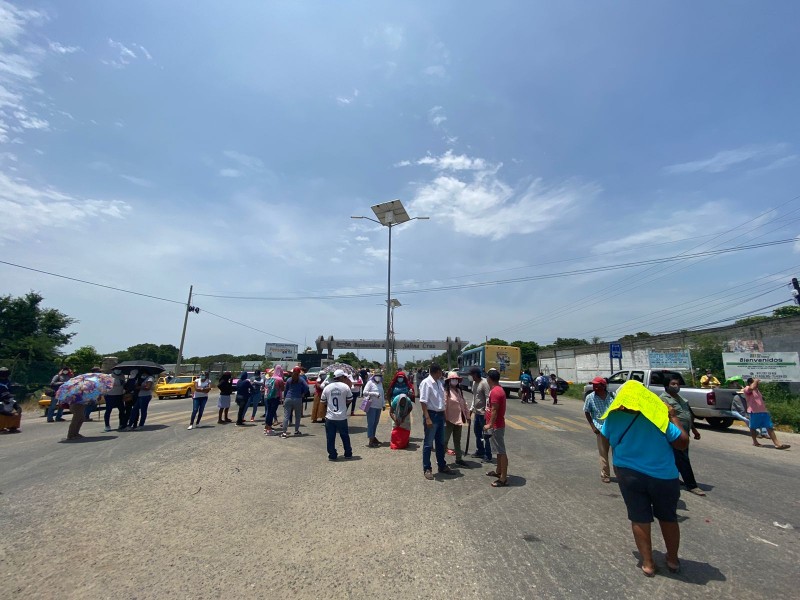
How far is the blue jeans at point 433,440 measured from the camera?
6188mm

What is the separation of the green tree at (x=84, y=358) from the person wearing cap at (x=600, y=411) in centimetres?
3367

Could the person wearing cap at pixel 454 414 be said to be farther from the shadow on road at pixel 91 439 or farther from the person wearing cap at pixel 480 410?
the shadow on road at pixel 91 439

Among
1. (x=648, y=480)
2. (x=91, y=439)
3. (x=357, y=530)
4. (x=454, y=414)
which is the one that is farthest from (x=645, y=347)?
(x=91, y=439)

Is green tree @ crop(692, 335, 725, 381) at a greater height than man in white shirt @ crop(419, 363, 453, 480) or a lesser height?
greater

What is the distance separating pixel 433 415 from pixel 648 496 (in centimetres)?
349

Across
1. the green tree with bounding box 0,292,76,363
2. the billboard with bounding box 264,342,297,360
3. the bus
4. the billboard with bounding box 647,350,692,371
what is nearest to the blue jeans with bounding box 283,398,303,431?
the bus

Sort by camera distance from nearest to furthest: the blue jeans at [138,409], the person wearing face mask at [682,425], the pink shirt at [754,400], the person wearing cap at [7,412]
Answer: the person wearing face mask at [682,425] < the pink shirt at [754,400] < the person wearing cap at [7,412] < the blue jeans at [138,409]

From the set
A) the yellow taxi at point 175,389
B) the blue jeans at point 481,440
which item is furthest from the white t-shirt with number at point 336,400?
the yellow taxi at point 175,389

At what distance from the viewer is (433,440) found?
255 inches

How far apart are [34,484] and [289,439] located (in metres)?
4.61

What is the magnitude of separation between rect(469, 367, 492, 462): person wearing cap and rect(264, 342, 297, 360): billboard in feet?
176

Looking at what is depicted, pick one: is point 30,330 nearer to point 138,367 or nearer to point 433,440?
point 138,367

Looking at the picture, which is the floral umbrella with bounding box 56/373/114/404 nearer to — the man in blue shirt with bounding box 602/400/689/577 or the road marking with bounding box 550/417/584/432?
the man in blue shirt with bounding box 602/400/689/577

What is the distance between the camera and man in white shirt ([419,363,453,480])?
20.4ft
